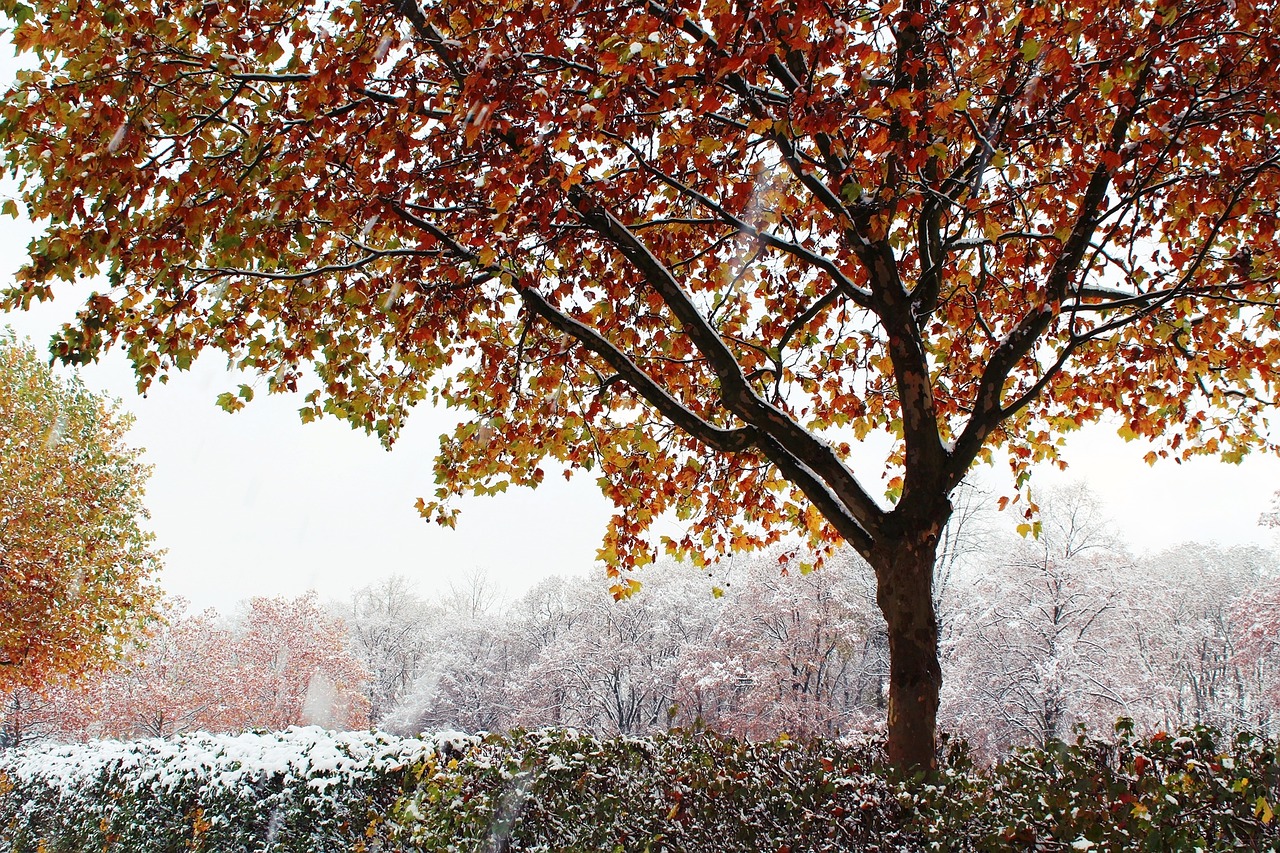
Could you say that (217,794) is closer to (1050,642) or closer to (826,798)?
(826,798)

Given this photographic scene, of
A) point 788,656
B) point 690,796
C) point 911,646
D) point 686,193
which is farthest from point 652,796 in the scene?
point 788,656

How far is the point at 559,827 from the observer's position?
4.38 meters

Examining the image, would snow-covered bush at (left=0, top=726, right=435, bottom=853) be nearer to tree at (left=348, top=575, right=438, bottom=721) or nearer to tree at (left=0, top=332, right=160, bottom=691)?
tree at (left=0, top=332, right=160, bottom=691)

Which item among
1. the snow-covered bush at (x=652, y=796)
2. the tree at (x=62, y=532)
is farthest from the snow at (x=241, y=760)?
the tree at (x=62, y=532)

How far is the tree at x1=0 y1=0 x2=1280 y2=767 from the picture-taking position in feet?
13.3

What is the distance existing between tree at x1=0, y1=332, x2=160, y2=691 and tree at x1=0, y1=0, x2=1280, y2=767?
41.9 ft

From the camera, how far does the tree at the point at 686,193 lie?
13.3ft

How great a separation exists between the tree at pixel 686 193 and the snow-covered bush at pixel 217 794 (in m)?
2.86

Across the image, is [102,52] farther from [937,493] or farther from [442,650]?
[442,650]

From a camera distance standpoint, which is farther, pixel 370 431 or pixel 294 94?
pixel 370 431

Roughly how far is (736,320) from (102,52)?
18.1 feet

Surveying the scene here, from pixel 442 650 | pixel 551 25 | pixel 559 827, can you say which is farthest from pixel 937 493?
pixel 442 650

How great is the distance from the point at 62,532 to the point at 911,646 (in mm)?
18276

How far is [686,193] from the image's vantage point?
566cm
